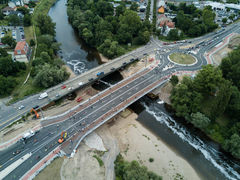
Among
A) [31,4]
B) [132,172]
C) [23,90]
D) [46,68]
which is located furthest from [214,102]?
[31,4]

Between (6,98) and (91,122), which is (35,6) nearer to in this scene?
(6,98)

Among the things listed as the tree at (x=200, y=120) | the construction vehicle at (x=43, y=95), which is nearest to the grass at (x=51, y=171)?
the construction vehicle at (x=43, y=95)

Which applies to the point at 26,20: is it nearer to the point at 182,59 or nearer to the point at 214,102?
the point at 182,59

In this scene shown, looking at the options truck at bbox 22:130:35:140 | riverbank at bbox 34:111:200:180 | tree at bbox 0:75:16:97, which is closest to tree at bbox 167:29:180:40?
riverbank at bbox 34:111:200:180

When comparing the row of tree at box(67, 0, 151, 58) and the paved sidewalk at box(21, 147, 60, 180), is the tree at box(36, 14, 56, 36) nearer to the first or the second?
the row of tree at box(67, 0, 151, 58)

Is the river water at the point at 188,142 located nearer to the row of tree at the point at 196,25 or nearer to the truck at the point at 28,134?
the truck at the point at 28,134

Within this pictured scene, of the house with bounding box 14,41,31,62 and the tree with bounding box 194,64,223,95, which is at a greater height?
the house with bounding box 14,41,31,62
